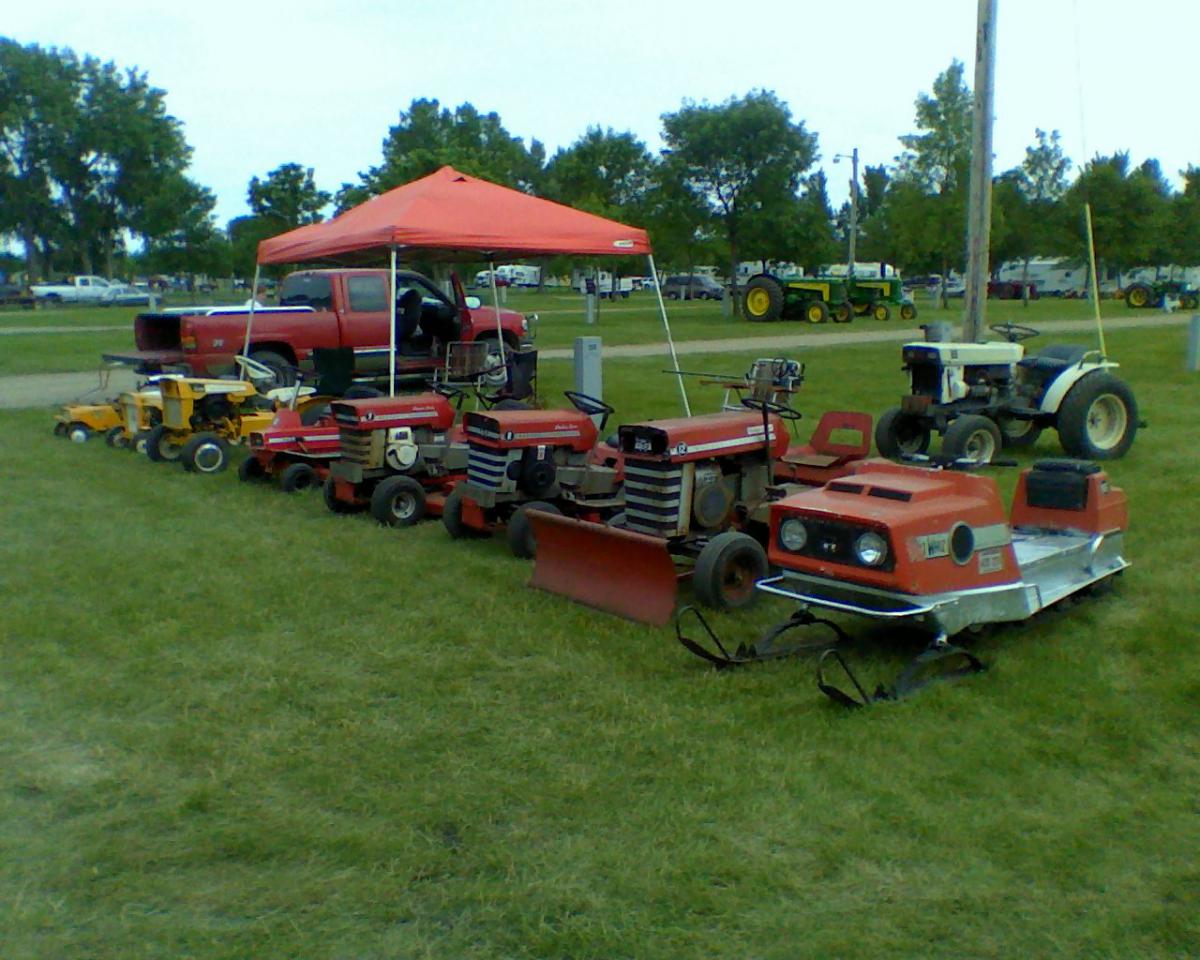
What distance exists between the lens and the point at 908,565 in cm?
475

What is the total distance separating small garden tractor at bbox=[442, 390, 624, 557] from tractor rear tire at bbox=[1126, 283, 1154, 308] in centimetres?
3834

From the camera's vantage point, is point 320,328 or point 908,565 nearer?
point 908,565

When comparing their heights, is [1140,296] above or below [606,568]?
above

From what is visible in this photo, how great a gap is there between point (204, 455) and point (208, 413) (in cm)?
70

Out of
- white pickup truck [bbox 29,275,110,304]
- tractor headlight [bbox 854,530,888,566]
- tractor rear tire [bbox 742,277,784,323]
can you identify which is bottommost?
tractor headlight [bbox 854,530,888,566]

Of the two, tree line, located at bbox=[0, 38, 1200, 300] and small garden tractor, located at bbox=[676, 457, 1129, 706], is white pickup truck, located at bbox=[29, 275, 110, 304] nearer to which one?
tree line, located at bbox=[0, 38, 1200, 300]

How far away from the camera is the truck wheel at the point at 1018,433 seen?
10.9m

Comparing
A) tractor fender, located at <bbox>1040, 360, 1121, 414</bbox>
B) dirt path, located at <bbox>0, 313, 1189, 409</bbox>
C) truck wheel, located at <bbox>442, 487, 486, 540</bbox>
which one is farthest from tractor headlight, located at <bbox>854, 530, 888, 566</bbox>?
dirt path, located at <bbox>0, 313, 1189, 409</bbox>

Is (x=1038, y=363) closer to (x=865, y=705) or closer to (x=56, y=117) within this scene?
(x=865, y=705)

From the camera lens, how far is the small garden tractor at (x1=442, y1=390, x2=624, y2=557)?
739 centimetres

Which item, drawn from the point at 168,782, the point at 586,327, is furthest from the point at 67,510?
the point at 586,327

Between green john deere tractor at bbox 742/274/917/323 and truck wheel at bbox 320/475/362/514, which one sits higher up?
green john deere tractor at bbox 742/274/917/323

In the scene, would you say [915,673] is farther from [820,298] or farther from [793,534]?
[820,298]

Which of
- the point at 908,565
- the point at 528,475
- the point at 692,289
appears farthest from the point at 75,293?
the point at 908,565
